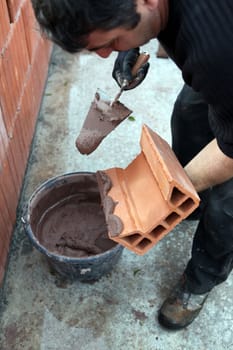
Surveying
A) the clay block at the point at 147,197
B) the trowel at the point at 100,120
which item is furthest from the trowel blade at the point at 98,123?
the clay block at the point at 147,197

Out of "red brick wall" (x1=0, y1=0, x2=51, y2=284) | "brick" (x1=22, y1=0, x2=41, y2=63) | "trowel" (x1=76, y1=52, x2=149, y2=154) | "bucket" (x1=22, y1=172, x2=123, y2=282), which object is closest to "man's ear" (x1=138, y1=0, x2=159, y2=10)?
"trowel" (x1=76, y1=52, x2=149, y2=154)

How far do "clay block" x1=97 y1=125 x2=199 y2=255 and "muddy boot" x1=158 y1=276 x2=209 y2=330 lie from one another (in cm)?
43

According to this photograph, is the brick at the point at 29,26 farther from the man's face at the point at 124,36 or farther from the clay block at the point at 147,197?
the man's face at the point at 124,36

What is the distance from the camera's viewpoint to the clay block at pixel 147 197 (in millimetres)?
1364

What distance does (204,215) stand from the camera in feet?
5.41

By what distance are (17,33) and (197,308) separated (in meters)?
1.49

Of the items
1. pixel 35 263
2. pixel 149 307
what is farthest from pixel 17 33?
pixel 149 307

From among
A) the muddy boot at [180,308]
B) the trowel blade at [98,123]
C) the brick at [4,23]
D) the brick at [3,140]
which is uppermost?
the brick at [4,23]

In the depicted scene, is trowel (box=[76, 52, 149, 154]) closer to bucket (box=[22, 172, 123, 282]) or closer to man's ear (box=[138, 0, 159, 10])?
bucket (box=[22, 172, 123, 282])

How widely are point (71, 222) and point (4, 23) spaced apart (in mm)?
901

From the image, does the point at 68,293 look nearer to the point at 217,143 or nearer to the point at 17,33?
the point at 217,143

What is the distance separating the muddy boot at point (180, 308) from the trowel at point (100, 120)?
68cm

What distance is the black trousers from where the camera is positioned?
156 cm

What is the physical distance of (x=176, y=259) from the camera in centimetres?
204
